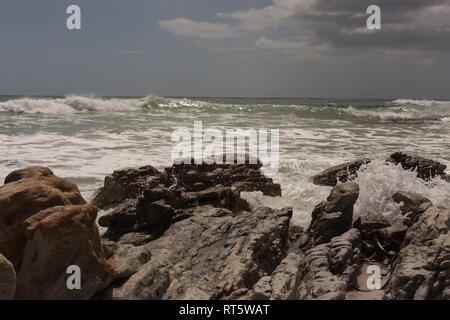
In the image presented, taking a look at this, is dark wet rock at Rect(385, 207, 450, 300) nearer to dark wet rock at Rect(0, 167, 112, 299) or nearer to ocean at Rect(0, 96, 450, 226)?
ocean at Rect(0, 96, 450, 226)

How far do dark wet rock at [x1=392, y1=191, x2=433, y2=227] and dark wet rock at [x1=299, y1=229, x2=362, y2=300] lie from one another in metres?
Result: 1.03

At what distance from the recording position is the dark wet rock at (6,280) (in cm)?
309

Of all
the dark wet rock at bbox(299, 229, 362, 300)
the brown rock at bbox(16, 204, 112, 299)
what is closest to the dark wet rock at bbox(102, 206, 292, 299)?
the brown rock at bbox(16, 204, 112, 299)

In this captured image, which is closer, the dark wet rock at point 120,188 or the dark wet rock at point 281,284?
the dark wet rock at point 281,284

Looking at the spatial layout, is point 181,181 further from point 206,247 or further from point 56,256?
point 56,256

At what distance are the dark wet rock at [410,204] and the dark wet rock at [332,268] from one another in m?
1.03

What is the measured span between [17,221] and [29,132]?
15.9 meters

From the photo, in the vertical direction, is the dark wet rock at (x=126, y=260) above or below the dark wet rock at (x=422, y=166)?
below

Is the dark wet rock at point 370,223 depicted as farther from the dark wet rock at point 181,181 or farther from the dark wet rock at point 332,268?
the dark wet rock at point 181,181

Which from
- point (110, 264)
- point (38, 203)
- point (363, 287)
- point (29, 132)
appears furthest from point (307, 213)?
point (29, 132)

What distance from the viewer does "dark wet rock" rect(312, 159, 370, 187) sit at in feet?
30.7

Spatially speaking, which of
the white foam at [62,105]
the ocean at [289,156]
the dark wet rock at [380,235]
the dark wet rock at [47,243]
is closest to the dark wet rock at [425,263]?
the dark wet rock at [380,235]

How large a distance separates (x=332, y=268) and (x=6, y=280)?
3.41 m
